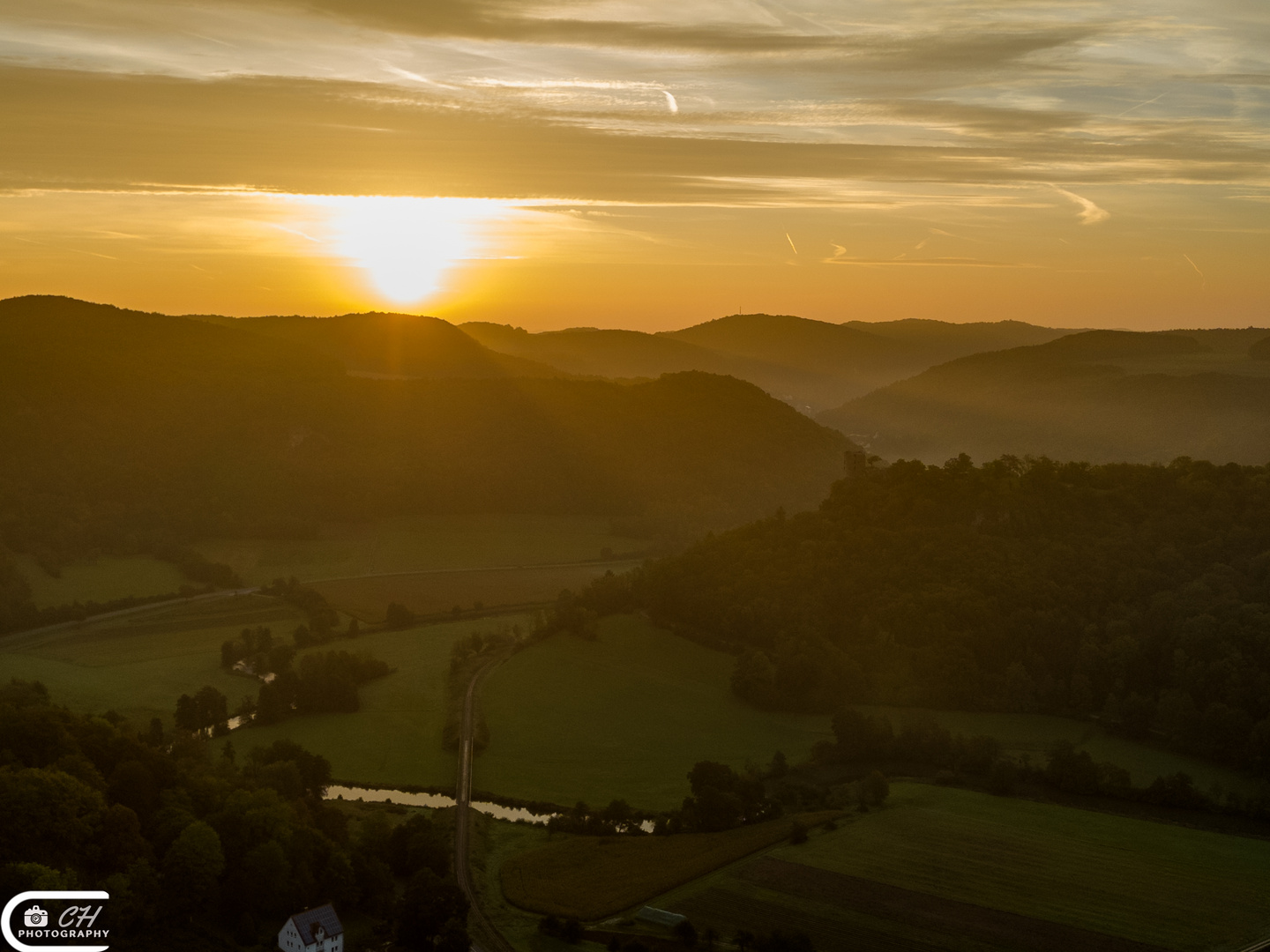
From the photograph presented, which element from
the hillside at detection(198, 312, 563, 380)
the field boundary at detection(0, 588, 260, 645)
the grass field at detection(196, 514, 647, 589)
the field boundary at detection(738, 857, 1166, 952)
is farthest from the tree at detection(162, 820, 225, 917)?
the hillside at detection(198, 312, 563, 380)

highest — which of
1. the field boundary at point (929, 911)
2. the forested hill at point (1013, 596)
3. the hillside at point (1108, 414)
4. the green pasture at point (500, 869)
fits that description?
the hillside at point (1108, 414)

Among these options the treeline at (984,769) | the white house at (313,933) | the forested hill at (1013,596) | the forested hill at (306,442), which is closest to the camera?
the white house at (313,933)

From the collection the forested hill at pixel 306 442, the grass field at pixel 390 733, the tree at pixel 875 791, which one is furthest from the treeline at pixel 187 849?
the forested hill at pixel 306 442

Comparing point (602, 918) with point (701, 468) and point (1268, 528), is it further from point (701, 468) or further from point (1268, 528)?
point (701, 468)

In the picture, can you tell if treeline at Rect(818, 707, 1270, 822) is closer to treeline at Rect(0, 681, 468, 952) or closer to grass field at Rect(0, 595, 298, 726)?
treeline at Rect(0, 681, 468, 952)

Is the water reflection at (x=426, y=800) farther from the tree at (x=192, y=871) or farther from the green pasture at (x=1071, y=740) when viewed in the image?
the green pasture at (x=1071, y=740)

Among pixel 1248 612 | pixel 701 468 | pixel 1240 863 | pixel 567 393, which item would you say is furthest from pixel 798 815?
pixel 567 393

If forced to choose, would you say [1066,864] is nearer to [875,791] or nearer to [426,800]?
[875,791]
